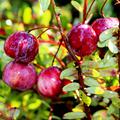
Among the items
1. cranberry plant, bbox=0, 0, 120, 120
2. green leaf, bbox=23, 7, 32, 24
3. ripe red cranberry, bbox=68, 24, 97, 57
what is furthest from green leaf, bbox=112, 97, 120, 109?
green leaf, bbox=23, 7, 32, 24

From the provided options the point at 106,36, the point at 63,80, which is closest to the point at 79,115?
the point at 63,80

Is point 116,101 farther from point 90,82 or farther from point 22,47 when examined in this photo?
point 22,47

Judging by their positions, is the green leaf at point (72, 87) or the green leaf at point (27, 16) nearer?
the green leaf at point (72, 87)

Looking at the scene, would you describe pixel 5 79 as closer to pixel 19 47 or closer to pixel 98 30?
pixel 19 47

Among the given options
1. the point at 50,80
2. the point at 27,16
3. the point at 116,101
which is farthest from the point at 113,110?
the point at 27,16

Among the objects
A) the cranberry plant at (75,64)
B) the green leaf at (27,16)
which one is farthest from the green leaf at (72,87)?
the green leaf at (27,16)

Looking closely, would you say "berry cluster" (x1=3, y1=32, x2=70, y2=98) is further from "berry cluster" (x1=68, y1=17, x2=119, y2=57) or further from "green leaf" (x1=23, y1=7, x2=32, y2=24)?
"green leaf" (x1=23, y1=7, x2=32, y2=24)

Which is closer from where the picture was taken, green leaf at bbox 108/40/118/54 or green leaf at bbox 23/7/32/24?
green leaf at bbox 108/40/118/54

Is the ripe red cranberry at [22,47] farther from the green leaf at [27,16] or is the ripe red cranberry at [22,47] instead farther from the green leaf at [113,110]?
the green leaf at [27,16]
